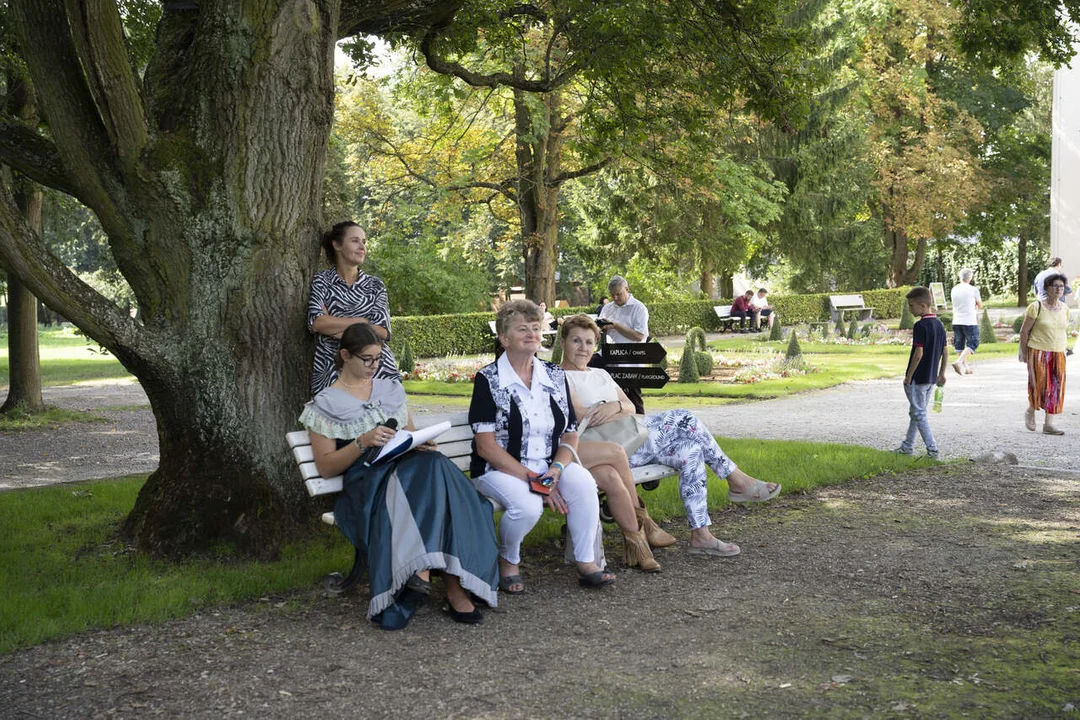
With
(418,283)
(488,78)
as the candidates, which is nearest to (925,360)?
(488,78)

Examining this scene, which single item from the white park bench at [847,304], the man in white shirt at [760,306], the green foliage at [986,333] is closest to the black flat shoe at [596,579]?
the green foliage at [986,333]

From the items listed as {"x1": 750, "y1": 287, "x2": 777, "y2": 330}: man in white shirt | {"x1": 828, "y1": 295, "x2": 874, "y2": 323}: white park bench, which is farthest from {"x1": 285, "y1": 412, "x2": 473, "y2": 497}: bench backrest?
{"x1": 828, "y1": 295, "x2": 874, "y2": 323}: white park bench

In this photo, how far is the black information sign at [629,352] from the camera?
1073 centimetres

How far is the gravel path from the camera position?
33.9 feet

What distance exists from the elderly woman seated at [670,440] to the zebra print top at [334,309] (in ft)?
3.53

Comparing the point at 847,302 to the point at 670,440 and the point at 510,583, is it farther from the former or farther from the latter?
the point at 510,583

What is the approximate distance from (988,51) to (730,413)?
540cm

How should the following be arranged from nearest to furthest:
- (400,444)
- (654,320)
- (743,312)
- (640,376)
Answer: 1. (400,444)
2. (640,376)
3. (654,320)
4. (743,312)

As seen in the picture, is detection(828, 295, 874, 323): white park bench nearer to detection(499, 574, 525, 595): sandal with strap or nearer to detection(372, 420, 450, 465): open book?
detection(499, 574, 525, 595): sandal with strap

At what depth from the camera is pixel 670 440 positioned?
21.9 feet

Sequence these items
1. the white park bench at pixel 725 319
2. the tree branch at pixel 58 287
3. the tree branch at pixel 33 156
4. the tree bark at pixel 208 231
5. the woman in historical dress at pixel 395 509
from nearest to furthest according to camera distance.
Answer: the woman in historical dress at pixel 395 509 < the tree branch at pixel 58 287 < the tree bark at pixel 208 231 < the tree branch at pixel 33 156 < the white park bench at pixel 725 319

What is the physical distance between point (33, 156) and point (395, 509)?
337cm

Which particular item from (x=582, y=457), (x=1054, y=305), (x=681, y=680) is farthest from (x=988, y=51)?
(x=681, y=680)

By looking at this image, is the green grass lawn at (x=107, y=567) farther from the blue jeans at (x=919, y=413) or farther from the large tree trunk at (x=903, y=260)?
the large tree trunk at (x=903, y=260)
